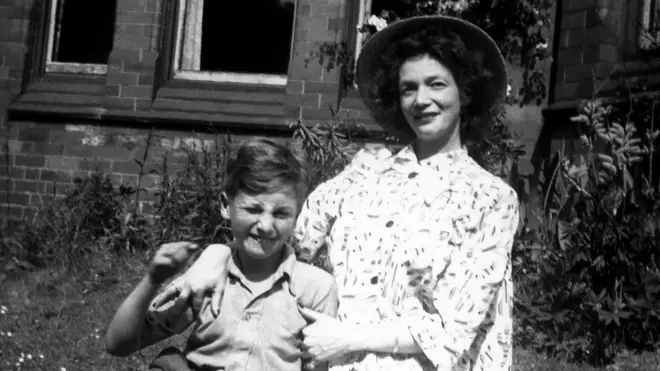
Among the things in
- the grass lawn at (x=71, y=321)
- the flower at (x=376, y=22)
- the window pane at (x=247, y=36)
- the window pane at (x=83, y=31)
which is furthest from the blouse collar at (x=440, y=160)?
the window pane at (x=83, y=31)

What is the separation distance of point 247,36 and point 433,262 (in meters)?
6.55

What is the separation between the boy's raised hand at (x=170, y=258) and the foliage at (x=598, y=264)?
3.46 metres

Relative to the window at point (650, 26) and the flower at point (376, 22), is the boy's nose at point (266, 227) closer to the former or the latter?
the flower at point (376, 22)

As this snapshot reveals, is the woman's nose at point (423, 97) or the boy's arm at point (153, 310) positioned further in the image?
the woman's nose at point (423, 97)

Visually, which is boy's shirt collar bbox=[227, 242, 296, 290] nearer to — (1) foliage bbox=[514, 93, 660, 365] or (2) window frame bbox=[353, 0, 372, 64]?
(1) foliage bbox=[514, 93, 660, 365]

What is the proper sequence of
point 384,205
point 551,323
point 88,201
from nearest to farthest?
point 384,205
point 551,323
point 88,201

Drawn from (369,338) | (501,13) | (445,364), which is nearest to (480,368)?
(445,364)

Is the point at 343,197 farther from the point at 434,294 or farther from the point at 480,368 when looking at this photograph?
the point at 480,368

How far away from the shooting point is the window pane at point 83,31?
8.69 metres

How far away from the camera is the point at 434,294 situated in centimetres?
236

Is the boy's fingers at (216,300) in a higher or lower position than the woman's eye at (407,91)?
lower

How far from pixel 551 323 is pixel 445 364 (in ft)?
10.6

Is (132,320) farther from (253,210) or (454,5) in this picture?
(454,5)

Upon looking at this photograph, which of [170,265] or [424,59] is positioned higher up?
[424,59]
